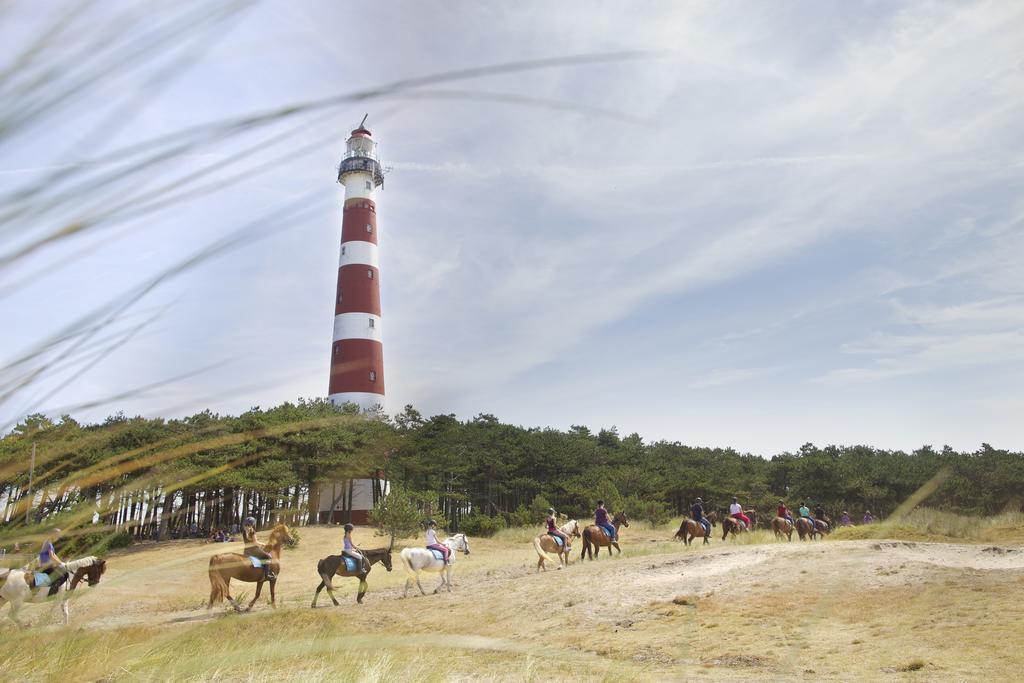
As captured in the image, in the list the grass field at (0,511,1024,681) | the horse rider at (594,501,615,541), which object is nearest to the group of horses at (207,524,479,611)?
the grass field at (0,511,1024,681)

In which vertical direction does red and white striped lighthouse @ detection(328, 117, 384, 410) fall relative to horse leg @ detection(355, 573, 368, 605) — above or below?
above

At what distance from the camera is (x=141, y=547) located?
3316cm

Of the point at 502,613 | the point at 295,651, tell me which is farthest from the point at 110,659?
the point at 502,613

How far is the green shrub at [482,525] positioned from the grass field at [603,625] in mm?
20518

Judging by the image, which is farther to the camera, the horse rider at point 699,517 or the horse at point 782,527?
the horse at point 782,527

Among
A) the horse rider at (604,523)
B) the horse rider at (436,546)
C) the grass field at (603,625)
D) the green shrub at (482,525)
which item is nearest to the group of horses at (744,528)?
the grass field at (603,625)

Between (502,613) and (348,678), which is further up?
(348,678)

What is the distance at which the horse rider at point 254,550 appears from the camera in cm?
1238

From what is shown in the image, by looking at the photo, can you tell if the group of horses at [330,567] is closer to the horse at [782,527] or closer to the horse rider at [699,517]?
the horse rider at [699,517]

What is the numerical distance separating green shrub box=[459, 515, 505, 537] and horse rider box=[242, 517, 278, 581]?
92.9 feet

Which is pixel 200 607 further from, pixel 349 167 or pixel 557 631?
pixel 349 167

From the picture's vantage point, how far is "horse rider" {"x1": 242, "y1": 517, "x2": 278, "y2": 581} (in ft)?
40.6

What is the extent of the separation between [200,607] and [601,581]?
30.4 feet

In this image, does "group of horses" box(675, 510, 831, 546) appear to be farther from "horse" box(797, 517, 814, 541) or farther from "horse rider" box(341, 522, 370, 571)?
"horse rider" box(341, 522, 370, 571)
